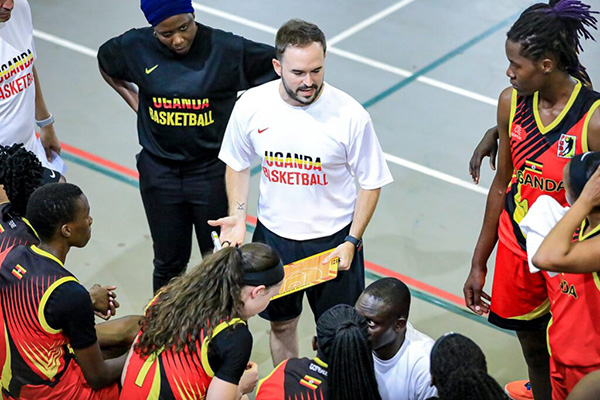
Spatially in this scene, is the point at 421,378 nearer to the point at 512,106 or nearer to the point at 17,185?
the point at 512,106

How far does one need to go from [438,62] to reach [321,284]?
4654 millimetres

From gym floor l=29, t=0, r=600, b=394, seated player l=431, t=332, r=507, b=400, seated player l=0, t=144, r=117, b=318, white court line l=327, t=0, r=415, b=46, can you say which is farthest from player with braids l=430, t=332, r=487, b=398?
white court line l=327, t=0, r=415, b=46

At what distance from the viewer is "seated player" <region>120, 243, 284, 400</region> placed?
3.71 meters

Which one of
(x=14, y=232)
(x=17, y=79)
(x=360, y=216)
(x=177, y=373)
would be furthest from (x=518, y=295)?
(x=17, y=79)

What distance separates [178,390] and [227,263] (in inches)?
23.4

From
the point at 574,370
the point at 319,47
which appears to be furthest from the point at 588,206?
the point at 319,47

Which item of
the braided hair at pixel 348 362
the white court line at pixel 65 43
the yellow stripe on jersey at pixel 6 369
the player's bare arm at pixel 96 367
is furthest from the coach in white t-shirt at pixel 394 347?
the white court line at pixel 65 43

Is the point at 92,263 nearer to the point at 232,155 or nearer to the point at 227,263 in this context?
the point at 232,155

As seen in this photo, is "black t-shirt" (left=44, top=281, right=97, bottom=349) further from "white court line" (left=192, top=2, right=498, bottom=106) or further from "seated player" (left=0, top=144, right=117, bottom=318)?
"white court line" (left=192, top=2, right=498, bottom=106)

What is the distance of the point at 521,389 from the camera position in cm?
512

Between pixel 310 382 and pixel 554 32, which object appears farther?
pixel 554 32

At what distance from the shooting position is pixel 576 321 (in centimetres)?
389

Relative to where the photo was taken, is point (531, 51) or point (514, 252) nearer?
point (531, 51)

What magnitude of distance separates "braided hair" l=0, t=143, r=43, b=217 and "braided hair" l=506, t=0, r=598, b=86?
101 inches
